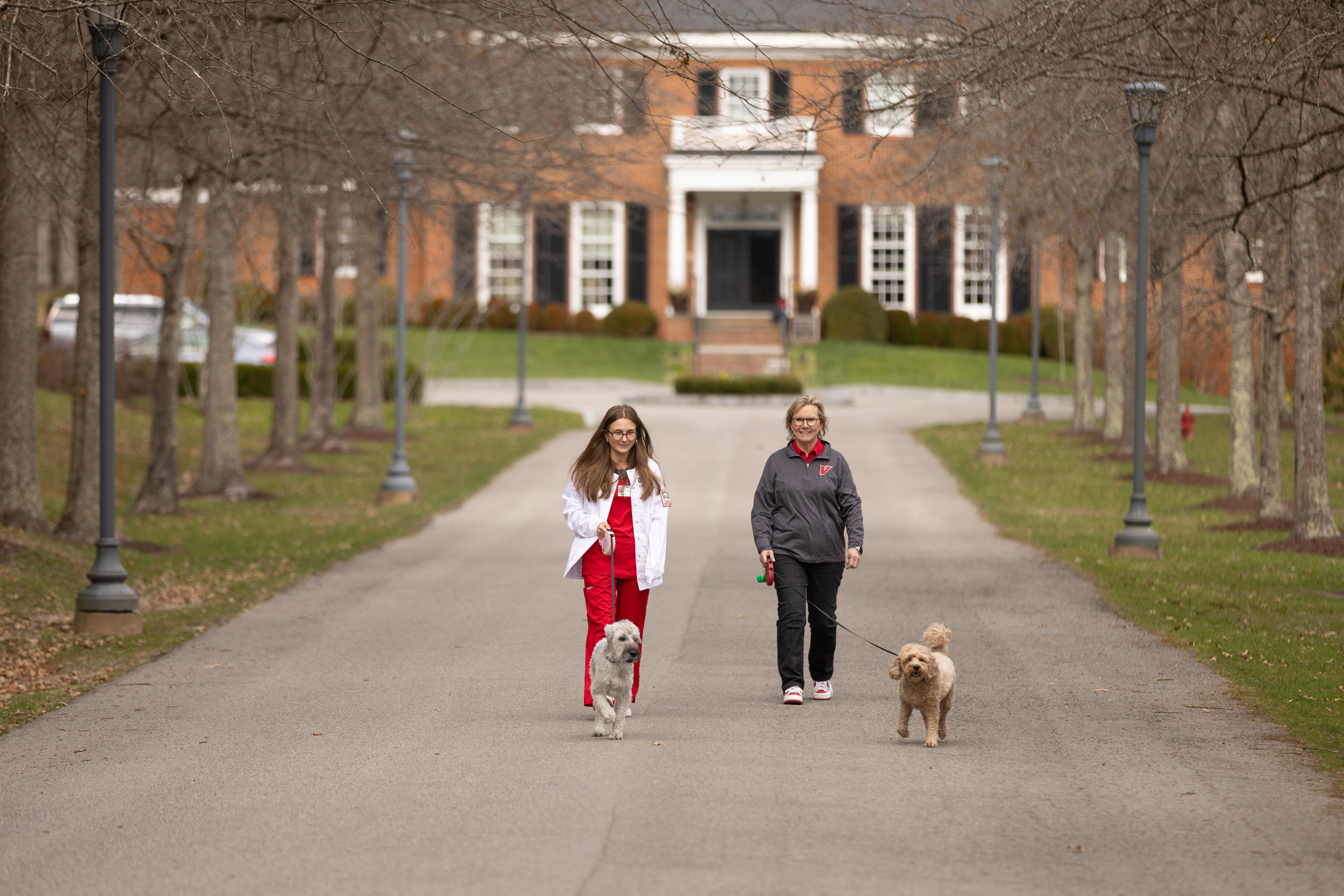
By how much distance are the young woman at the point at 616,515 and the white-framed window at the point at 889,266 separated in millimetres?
42877

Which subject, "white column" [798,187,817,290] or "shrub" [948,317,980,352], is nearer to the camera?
"shrub" [948,317,980,352]

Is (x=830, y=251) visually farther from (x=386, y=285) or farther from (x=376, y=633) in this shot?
(x=376, y=633)

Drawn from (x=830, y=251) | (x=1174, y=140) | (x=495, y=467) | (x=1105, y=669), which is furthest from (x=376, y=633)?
(x=830, y=251)

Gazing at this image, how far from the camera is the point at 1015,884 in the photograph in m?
5.38

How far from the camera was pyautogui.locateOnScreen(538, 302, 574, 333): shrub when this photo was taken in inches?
1993

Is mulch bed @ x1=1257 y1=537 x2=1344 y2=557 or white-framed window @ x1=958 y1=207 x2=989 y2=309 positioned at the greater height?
white-framed window @ x1=958 y1=207 x2=989 y2=309

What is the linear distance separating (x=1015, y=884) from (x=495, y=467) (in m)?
19.8

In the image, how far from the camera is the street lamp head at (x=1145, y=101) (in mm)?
11312

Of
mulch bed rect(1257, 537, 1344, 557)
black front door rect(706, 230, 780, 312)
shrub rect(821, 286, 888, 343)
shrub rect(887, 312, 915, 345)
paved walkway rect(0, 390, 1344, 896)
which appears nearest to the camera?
paved walkway rect(0, 390, 1344, 896)

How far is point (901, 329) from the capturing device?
162ft

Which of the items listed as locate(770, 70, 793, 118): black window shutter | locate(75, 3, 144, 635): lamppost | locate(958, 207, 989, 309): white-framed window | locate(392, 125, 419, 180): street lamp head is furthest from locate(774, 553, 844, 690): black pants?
locate(958, 207, 989, 309): white-framed window

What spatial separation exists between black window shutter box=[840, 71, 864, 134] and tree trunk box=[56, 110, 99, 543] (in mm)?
7232

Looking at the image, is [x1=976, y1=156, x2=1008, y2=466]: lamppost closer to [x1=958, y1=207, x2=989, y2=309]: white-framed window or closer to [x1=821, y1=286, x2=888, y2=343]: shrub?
[x1=958, y1=207, x2=989, y2=309]: white-framed window

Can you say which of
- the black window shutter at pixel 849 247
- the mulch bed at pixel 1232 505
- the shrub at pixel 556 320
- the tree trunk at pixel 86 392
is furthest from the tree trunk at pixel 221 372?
the black window shutter at pixel 849 247
